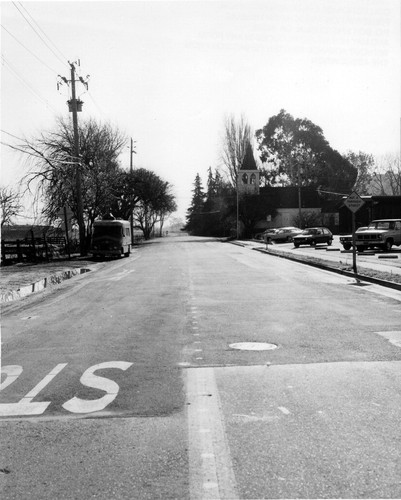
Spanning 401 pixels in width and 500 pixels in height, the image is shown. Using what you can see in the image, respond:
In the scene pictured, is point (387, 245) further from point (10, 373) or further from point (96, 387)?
point (96, 387)

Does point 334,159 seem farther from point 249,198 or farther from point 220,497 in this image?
point 220,497

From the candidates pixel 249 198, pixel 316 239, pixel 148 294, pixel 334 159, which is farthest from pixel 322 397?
pixel 334 159

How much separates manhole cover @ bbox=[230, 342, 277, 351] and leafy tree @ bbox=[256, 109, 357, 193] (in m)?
84.9

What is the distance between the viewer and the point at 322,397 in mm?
5770

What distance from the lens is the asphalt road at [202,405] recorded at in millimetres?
3924

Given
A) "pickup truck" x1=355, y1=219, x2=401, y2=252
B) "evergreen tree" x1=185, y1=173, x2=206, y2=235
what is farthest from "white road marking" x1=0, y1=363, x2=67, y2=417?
"evergreen tree" x1=185, y1=173, x2=206, y2=235

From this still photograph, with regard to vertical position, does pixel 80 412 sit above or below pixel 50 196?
below

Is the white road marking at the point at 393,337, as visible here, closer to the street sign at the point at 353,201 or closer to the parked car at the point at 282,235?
the street sign at the point at 353,201

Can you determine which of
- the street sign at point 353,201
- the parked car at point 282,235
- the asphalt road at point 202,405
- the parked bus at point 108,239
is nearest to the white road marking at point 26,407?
the asphalt road at point 202,405

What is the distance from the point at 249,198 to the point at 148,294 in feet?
206

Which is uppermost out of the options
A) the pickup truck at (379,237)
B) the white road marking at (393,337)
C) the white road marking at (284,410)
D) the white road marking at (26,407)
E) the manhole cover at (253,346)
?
the pickup truck at (379,237)

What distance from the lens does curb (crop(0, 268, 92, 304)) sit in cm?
1653

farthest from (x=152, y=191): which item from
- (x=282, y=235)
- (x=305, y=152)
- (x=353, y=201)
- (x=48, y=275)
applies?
(x=353, y=201)

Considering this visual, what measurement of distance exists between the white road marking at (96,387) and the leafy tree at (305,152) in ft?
284
